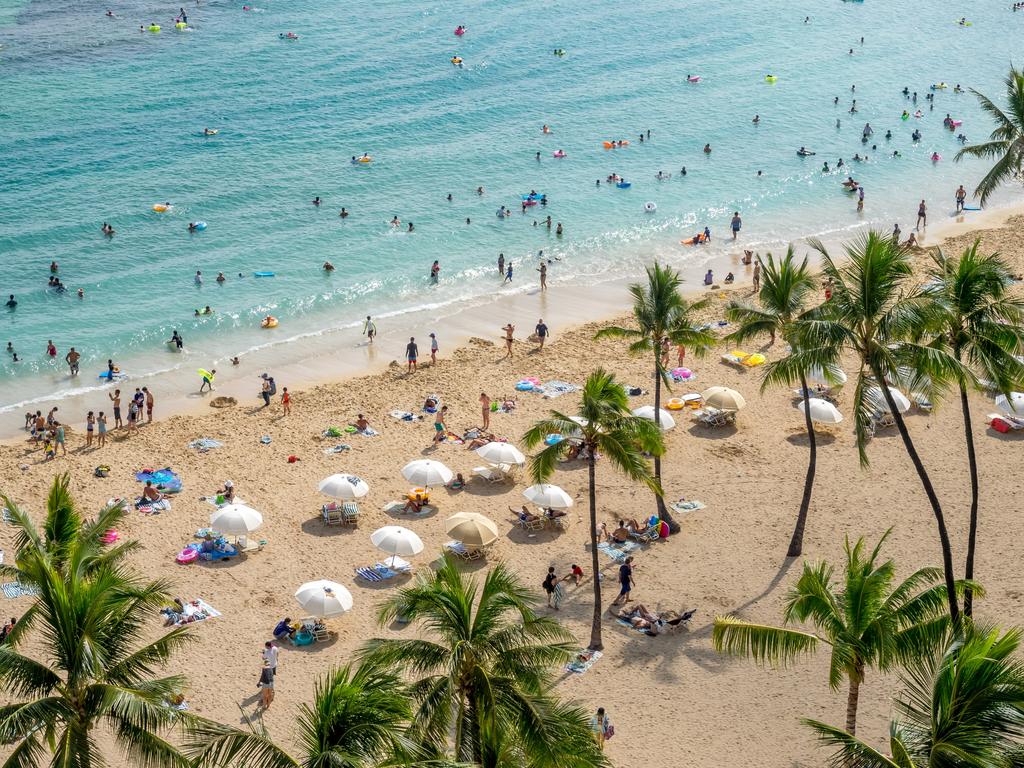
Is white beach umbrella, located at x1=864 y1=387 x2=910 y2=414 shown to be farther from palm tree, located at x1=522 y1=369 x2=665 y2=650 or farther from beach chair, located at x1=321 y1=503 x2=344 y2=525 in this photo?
beach chair, located at x1=321 y1=503 x2=344 y2=525

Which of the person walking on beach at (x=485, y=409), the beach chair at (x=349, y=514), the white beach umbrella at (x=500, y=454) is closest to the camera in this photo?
the beach chair at (x=349, y=514)

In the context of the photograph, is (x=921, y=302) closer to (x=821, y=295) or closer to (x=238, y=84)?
(x=821, y=295)

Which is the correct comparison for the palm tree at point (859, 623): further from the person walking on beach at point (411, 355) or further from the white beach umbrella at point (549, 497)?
the person walking on beach at point (411, 355)

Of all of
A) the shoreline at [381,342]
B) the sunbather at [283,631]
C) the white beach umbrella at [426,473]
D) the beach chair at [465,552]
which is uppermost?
the white beach umbrella at [426,473]

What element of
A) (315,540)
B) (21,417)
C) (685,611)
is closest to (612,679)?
(685,611)

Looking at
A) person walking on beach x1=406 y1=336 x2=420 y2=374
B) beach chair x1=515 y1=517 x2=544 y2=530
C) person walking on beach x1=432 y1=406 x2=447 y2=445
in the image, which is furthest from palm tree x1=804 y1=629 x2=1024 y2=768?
person walking on beach x1=406 y1=336 x2=420 y2=374

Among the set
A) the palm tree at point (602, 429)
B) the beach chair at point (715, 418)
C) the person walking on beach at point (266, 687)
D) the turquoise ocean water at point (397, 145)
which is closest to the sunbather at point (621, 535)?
the palm tree at point (602, 429)

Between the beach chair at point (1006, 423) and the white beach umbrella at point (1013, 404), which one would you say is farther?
the beach chair at point (1006, 423)
